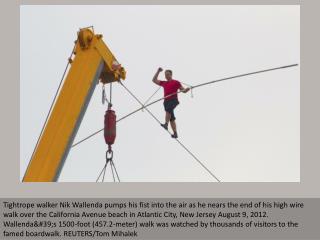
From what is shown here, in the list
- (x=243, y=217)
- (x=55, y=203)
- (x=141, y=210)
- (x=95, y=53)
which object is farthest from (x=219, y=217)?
(x=95, y=53)

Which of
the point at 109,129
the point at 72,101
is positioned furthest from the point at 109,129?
the point at 72,101

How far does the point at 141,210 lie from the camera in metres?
9.45

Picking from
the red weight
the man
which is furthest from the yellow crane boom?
the man

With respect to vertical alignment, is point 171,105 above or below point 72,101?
above

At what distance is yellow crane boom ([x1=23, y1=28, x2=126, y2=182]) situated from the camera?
910 cm

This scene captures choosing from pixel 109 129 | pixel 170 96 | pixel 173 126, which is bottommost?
pixel 109 129

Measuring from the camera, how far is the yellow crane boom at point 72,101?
29.9 feet

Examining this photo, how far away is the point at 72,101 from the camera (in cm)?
947

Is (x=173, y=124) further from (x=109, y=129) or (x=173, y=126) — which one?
(x=109, y=129)

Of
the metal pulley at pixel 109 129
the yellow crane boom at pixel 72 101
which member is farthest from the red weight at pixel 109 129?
the yellow crane boom at pixel 72 101

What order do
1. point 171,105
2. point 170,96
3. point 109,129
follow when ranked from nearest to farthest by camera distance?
point 109,129, point 170,96, point 171,105

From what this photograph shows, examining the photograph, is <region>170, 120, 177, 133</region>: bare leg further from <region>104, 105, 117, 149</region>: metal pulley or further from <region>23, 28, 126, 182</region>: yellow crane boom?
<region>104, 105, 117, 149</region>: metal pulley

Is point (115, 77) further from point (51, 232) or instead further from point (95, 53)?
point (51, 232)

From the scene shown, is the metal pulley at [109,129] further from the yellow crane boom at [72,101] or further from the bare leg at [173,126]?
the bare leg at [173,126]
